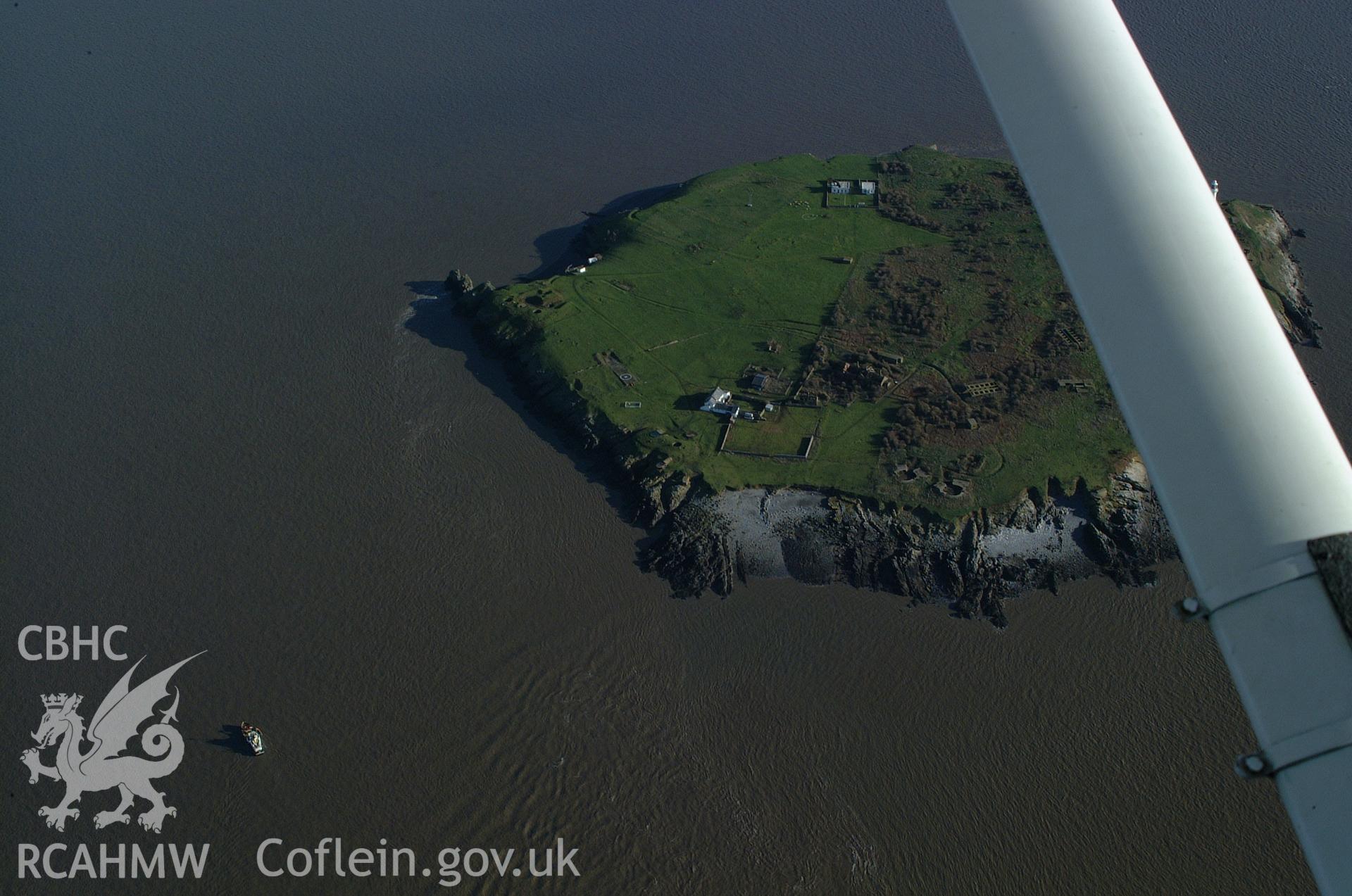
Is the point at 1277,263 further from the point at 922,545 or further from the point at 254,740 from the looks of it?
the point at 254,740

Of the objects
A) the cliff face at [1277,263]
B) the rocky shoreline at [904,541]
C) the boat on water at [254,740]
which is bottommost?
the boat on water at [254,740]

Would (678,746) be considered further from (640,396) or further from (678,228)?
(678,228)

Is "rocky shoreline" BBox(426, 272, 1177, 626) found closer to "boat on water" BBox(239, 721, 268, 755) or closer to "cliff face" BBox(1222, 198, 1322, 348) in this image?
"cliff face" BBox(1222, 198, 1322, 348)

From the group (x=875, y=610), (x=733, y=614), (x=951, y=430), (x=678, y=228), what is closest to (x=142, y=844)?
(x=733, y=614)

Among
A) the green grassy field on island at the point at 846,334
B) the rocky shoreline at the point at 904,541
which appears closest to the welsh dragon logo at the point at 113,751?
the rocky shoreline at the point at 904,541

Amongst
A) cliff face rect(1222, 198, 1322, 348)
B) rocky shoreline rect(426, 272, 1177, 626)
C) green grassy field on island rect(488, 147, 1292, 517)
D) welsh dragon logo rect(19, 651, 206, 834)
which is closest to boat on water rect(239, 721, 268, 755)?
welsh dragon logo rect(19, 651, 206, 834)

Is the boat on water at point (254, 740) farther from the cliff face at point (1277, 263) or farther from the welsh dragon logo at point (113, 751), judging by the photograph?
the cliff face at point (1277, 263)
